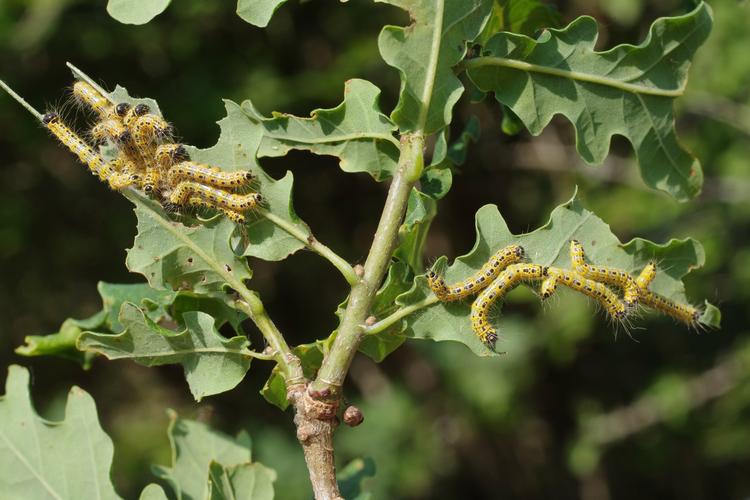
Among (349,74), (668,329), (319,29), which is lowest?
(668,329)

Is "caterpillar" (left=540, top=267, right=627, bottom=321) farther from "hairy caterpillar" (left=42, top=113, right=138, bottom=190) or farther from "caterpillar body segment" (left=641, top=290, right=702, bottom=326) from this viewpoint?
"hairy caterpillar" (left=42, top=113, right=138, bottom=190)

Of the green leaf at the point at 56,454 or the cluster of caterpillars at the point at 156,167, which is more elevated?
the cluster of caterpillars at the point at 156,167

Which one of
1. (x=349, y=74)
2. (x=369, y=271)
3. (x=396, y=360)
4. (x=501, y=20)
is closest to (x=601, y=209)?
(x=349, y=74)

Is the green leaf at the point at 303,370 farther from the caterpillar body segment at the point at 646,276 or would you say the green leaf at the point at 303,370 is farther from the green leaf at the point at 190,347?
the caterpillar body segment at the point at 646,276

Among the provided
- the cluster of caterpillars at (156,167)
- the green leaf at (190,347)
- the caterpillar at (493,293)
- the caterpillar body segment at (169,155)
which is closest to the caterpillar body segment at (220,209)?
the cluster of caterpillars at (156,167)

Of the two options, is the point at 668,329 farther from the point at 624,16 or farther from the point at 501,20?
the point at 501,20

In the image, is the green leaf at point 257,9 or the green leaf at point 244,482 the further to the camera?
the green leaf at point 244,482
